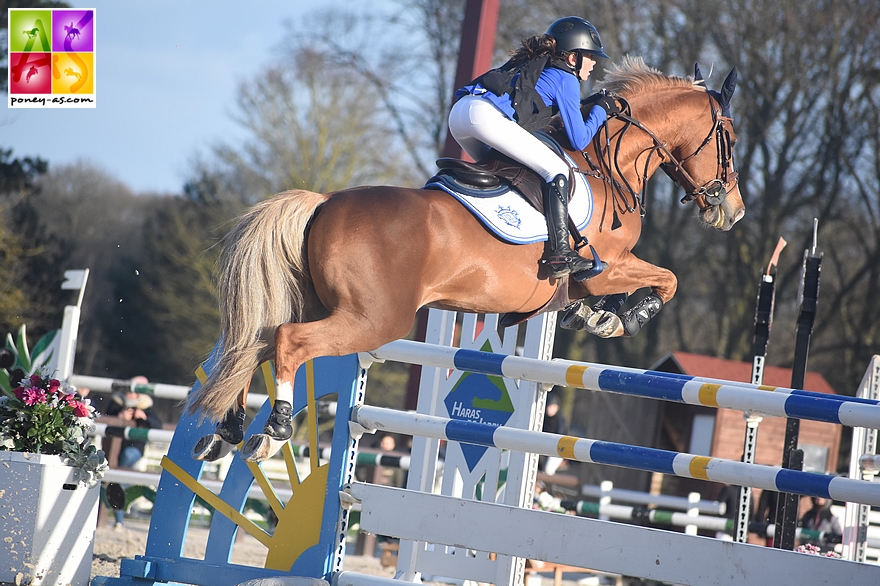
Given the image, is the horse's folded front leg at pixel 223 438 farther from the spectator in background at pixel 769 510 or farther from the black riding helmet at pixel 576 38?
the spectator in background at pixel 769 510

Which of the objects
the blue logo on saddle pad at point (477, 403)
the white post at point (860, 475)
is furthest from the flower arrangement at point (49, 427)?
the white post at point (860, 475)

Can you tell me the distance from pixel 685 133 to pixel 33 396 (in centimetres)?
336

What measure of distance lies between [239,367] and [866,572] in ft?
6.90

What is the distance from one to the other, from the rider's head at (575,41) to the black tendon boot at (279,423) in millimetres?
1838

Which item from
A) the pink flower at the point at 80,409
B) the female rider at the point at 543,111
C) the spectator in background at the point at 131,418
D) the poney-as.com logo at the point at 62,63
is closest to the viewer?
the female rider at the point at 543,111

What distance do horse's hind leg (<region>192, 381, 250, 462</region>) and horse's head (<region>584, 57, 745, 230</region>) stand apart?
201cm

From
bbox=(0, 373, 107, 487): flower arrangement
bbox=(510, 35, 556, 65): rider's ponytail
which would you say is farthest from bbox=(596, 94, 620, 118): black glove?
bbox=(0, 373, 107, 487): flower arrangement

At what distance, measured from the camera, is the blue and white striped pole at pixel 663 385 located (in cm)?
298

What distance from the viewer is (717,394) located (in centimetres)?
324

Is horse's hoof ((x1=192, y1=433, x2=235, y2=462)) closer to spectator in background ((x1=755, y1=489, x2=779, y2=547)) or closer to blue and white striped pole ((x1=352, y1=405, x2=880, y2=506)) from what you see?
blue and white striped pole ((x1=352, y1=405, x2=880, y2=506))

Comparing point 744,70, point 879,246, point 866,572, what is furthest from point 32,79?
point 879,246

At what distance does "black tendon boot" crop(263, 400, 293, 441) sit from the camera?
3.12 m

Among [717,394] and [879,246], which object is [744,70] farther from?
[717,394]

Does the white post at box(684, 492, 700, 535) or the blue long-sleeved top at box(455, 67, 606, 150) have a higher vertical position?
the blue long-sleeved top at box(455, 67, 606, 150)
